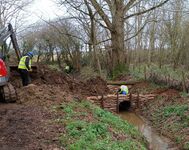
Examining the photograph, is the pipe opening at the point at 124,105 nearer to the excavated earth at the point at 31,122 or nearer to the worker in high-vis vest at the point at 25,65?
the excavated earth at the point at 31,122

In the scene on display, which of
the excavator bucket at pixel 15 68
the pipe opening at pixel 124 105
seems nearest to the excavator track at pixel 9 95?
the excavator bucket at pixel 15 68

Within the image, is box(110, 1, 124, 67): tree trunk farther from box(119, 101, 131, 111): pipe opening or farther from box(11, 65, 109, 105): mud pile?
box(119, 101, 131, 111): pipe opening

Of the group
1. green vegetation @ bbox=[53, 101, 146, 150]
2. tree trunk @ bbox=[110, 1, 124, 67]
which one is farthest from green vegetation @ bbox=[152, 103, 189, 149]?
tree trunk @ bbox=[110, 1, 124, 67]

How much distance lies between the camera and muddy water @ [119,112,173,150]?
32.0ft

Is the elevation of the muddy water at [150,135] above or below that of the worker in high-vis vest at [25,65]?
below

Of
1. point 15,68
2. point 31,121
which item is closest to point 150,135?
point 31,121

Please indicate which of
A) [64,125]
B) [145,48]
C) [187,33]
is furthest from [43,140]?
[145,48]

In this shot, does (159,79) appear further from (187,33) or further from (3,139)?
(3,139)

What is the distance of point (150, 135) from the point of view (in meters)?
11.0

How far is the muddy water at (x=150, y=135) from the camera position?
32.0ft

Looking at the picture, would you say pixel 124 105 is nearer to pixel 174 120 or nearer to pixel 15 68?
pixel 174 120

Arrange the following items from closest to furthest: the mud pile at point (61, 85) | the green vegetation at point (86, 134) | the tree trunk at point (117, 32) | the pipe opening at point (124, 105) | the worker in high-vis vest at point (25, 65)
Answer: the green vegetation at point (86, 134) → the mud pile at point (61, 85) → the worker in high-vis vest at point (25, 65) → the pipe opening at point (124, 105) → the tree trunk at point (117, 32)

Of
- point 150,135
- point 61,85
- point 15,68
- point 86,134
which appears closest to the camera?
point 86,134

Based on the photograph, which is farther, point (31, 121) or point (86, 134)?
point (31, 121)
